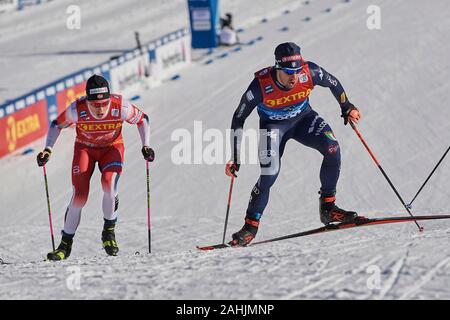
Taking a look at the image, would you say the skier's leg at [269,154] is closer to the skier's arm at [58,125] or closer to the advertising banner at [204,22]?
the skier's arm at [58,125]

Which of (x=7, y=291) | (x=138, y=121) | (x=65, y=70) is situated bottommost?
(x=65, y=70)

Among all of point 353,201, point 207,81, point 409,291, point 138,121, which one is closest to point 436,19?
point 207,81

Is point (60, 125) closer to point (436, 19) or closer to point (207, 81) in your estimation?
point (207, 81)

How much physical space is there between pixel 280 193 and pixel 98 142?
376 centimetres

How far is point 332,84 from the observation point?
688 centimetres

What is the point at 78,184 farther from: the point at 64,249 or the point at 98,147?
the point at 64,249

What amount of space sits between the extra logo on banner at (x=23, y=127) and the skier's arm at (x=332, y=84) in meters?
6.75

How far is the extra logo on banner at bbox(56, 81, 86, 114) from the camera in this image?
1355 cm

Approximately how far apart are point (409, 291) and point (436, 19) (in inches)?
590

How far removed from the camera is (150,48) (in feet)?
55.6

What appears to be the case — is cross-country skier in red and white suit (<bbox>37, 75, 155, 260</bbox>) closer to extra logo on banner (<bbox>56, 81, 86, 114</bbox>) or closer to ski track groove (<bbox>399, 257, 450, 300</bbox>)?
ski track groove (<bbox>399, 257, 450, 300</bbox>)

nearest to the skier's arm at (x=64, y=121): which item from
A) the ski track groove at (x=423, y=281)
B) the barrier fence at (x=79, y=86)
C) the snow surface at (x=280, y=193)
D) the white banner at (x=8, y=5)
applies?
the snow surface at (x=280, y=193)

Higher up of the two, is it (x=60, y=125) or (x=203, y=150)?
(x=60, y=125)

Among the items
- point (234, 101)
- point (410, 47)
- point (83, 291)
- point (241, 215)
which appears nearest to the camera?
point (83, 291)
